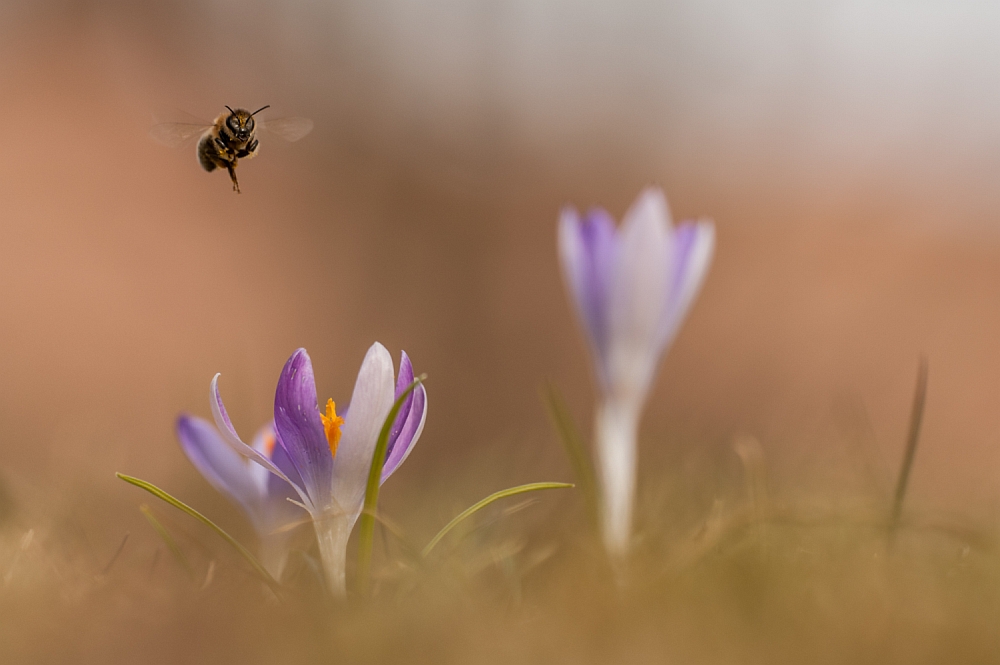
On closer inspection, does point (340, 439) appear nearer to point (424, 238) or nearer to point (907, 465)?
point (907, 465)

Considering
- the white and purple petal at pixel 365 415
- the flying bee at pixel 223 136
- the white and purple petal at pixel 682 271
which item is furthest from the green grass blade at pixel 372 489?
the flying bee at pixel 223 136

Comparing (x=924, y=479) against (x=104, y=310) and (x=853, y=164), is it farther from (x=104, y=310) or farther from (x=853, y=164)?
(x=853, y=164)

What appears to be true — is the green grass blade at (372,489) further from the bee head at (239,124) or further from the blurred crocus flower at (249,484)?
the bee head at (239,124)

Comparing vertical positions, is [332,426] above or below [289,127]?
below

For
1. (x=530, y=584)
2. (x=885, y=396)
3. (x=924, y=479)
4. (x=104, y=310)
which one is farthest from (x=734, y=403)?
(x=104, y=310)

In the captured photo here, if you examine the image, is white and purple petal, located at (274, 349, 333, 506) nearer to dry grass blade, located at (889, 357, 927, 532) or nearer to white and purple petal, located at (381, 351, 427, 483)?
white and purple petal, located at (381, 351, 427, 483)

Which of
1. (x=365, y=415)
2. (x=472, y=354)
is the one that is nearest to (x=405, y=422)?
(x=365, y=415)
